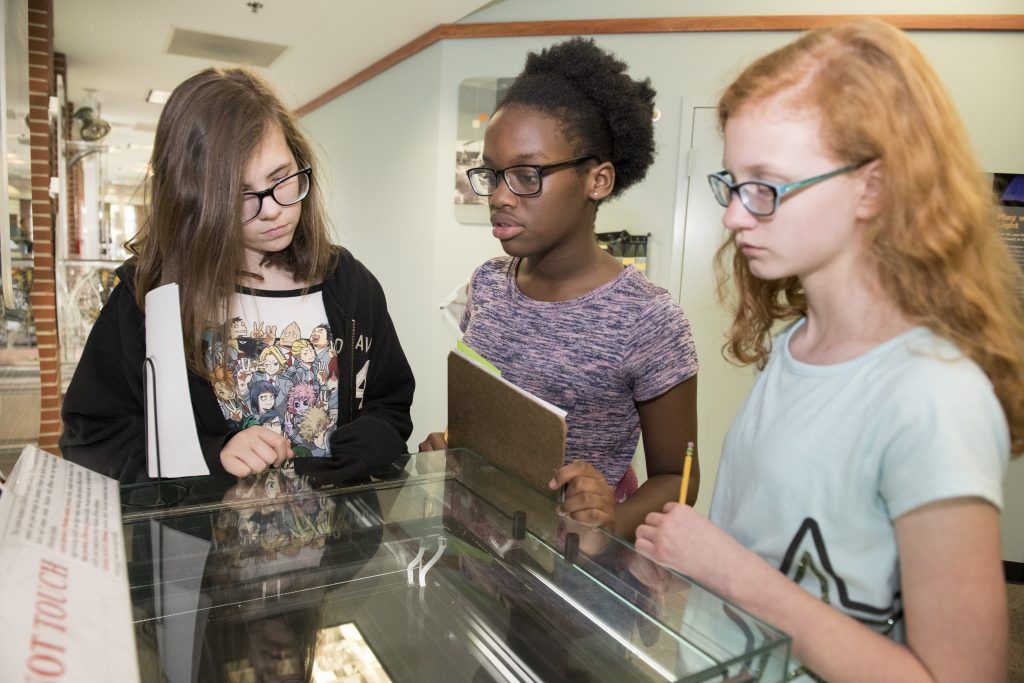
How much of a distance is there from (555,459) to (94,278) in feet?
19.1

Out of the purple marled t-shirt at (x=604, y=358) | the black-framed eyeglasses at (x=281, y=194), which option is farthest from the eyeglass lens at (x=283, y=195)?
the purple marled t-shirt at (x=604, y=358)

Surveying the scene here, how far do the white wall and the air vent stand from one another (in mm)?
993

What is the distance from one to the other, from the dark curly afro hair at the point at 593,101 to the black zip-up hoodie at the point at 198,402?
20.3 inches

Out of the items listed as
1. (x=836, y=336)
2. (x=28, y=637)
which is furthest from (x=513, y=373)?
(x=28, y=637)

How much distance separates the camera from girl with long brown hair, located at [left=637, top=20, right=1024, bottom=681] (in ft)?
2.04

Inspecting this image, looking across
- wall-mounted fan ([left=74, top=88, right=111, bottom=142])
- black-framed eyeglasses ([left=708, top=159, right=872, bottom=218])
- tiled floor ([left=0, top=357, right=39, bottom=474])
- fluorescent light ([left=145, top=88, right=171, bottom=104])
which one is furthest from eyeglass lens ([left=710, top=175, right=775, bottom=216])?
fluorescent light ([left=145, top=88, right=171, bottom=104])

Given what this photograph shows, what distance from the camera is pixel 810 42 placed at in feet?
2.48

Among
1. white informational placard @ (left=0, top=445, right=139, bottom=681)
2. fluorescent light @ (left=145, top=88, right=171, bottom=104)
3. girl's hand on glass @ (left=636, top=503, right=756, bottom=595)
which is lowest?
girl's hand on glass @ (left=636, top=503, right=756, bottom=595)

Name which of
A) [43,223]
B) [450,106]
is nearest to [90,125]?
[43,223]

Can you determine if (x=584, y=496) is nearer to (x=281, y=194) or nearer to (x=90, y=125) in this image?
(x=281, y=194)

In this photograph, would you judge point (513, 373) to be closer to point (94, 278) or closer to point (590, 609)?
point (590, 609)

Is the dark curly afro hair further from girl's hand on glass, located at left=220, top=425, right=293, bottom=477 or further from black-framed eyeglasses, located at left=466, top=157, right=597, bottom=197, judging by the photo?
girl's hand on glass, located at left=220, top=425, right=293, bottom=477

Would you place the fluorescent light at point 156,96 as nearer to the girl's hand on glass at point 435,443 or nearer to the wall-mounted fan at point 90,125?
the wall-mounted fan at point 90,125

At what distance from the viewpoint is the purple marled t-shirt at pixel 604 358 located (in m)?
1.27
